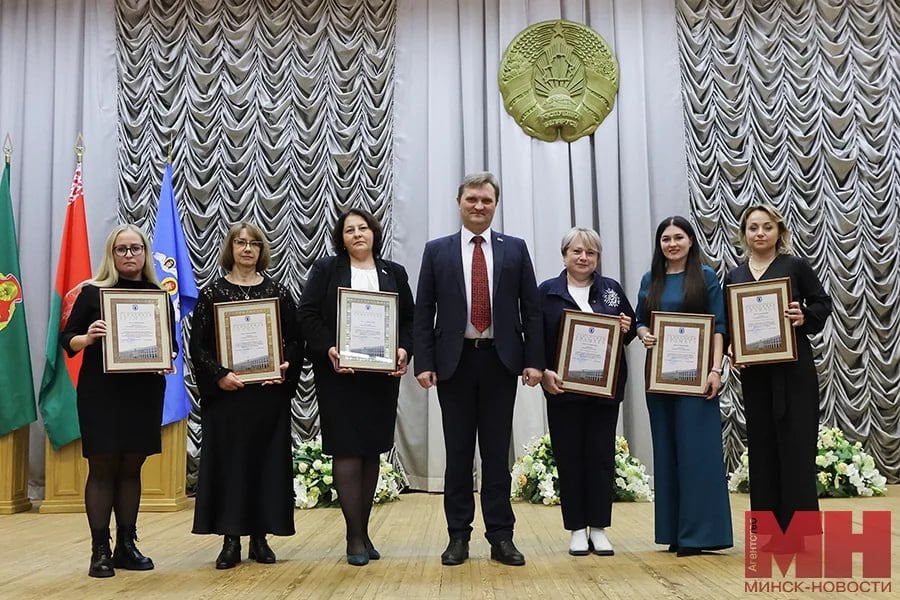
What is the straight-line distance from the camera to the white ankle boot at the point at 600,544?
11.4ft

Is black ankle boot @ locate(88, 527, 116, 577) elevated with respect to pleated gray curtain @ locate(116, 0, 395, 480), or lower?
lower

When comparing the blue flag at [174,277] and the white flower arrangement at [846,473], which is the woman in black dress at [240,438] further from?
the white flower arrangement at [846,473]

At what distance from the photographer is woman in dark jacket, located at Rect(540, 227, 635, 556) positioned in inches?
139

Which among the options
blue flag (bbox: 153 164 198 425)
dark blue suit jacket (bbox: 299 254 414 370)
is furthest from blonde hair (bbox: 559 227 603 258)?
blue flag (bbox: 153 164 198 425)

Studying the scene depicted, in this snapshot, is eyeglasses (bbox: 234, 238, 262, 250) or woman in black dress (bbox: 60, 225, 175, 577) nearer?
woman in black dress (bbox: 60, 225, 175, 577)

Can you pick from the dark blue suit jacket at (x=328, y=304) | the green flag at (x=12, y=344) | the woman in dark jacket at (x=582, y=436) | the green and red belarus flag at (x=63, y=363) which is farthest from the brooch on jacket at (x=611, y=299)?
the green flag at (x=12, y=344)

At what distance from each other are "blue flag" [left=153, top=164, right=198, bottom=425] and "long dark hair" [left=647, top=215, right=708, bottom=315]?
126 inches

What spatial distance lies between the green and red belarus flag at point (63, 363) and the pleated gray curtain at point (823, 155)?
4.56 meters

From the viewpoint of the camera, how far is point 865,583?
9.09 feet

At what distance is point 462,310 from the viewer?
131 inches

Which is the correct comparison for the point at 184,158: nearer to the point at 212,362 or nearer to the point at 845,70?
the point at 212,362

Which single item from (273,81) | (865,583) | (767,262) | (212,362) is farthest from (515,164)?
(865,583)

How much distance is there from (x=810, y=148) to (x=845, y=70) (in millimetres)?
694

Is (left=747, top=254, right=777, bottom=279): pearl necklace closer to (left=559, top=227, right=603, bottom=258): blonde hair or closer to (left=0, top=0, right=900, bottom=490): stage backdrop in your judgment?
(left=559, top=227, right=603, bottom=258): blonde hair
